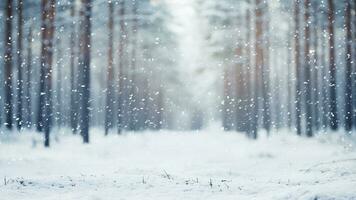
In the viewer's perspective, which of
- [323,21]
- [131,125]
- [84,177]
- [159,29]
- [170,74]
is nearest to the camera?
[84,177]

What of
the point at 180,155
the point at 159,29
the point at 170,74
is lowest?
the point at 180,155

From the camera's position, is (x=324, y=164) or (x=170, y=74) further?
(x=170, y=74)

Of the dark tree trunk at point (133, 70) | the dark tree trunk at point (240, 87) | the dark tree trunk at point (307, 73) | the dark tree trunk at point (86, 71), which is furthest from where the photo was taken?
the dark tree trunk at point (133, 70)

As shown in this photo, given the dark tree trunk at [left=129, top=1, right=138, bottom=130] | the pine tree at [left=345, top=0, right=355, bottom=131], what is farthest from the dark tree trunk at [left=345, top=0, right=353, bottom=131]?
the dark tree trunk at [left=129, top=1, right=138, bottom=130]

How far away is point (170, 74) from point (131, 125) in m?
5.77

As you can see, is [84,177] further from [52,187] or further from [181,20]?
[181,20]

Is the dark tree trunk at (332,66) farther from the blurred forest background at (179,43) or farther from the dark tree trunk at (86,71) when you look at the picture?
the dark tree trunk at (86,71)

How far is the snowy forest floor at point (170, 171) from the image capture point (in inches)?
348

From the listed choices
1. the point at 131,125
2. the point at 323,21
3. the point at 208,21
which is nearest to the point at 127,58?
the point at 131,125

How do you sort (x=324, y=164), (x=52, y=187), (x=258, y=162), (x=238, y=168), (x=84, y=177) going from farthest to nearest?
1. (x=258, y=162)
2. (x=238, y=168)
3. (x=324, y=164)
4. (x=84, y=177)
5. (x=52, y=187)

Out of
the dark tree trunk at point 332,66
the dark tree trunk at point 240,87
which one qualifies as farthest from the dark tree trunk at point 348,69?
the dark tree trunk at point 240,87

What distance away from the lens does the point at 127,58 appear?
31984 mm

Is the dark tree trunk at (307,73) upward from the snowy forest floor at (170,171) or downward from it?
upward

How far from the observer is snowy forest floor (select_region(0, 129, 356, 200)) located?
8828mm
